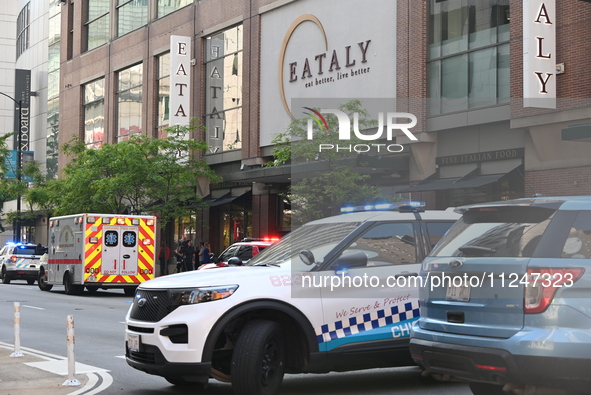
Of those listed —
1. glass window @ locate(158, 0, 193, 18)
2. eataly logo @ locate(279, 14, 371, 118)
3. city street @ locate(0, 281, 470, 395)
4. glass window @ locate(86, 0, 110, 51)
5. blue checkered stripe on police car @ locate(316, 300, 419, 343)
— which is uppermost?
glass window @ locate(86, 0, 110, 51)

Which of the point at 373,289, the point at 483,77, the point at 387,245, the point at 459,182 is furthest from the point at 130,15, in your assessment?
the point at 373,289

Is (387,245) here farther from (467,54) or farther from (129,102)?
(129,102)

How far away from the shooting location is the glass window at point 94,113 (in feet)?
169

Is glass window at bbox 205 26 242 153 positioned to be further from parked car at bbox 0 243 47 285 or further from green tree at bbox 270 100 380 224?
green tree at bbox 270 100 380 224

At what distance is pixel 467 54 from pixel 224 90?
15.5 m

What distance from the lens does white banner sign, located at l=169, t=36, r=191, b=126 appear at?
40.4m

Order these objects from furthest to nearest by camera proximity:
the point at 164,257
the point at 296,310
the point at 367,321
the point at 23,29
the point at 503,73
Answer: the point at 23,29 → the point at 164,257 → the point at 503,73 → the point at 367,321 → the point at 296,310

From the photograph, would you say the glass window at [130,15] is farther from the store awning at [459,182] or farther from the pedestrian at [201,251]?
the store awning at [459,182]

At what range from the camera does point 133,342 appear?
8.80 metres

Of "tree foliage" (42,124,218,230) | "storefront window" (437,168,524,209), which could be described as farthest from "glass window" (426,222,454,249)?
"tree foliage" (42,124,218,230)

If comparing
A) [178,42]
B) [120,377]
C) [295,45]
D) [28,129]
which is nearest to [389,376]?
[120,377]

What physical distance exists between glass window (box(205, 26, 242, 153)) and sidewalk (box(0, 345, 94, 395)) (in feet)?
89.7

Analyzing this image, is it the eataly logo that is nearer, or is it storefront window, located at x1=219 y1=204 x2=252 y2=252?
the eataly logo

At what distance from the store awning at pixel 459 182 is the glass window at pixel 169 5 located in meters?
20.7
